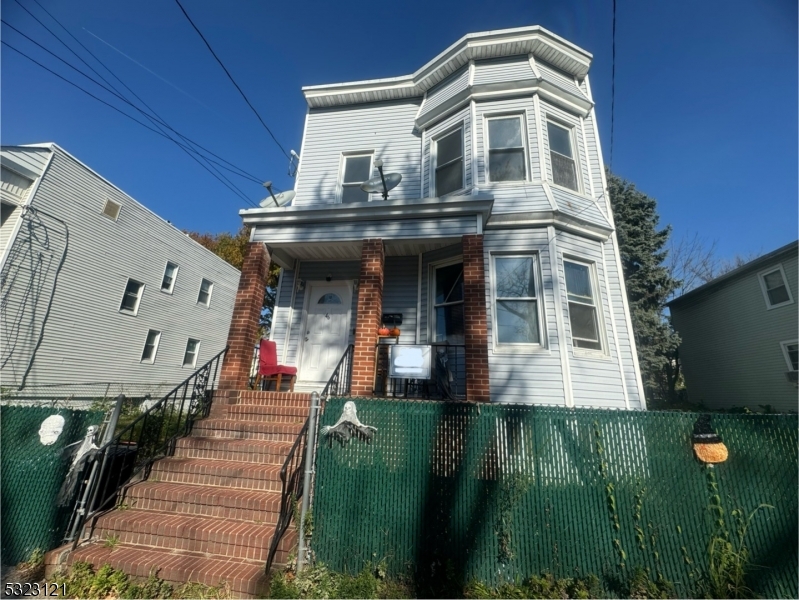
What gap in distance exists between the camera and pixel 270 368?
21.6 feet

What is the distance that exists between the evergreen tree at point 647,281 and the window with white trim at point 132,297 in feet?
62.7

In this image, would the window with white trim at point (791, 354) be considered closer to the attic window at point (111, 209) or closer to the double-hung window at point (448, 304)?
the double-hung window at point (448, 304)

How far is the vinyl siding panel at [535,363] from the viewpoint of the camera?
5719 millimetres

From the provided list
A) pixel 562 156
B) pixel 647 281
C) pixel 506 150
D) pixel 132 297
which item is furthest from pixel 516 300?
pixel 132 297

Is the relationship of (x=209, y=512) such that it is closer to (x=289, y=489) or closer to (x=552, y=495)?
(x=289, y=489)

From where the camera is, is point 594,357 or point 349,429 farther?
point 594,357

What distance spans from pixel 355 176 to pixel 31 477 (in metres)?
7.75

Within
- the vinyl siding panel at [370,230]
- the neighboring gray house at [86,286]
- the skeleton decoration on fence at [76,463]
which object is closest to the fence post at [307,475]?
the skeleton decoration on fence at [76,463]

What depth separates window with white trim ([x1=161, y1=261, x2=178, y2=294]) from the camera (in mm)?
14523

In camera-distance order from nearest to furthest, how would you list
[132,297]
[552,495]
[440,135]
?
[552,495]
[440,135]
[132,297]

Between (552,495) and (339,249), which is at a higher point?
(339,249)

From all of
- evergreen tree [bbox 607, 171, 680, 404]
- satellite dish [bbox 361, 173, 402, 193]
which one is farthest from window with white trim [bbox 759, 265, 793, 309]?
satellite dish [bbox 361, 173, 402, 193]

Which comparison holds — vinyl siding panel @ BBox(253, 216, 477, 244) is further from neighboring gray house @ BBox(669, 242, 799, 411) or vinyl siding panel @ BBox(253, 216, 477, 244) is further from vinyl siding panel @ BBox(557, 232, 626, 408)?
neighboring gray house @ BBox(669, 242, 799, 411)

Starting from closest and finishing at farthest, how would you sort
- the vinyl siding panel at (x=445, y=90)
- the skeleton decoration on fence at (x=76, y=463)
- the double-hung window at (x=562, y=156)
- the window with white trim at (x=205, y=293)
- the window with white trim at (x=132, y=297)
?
1. the skeleton decoration on fence at (x=76, y=463)
2. the double-hung window at (x=562, y=156)
3. the vinyl siding panel at (x=445, y=90)
4. the window with white trim at (x=132, y=297)
5. the window with white trim at (x=205, y=293)
